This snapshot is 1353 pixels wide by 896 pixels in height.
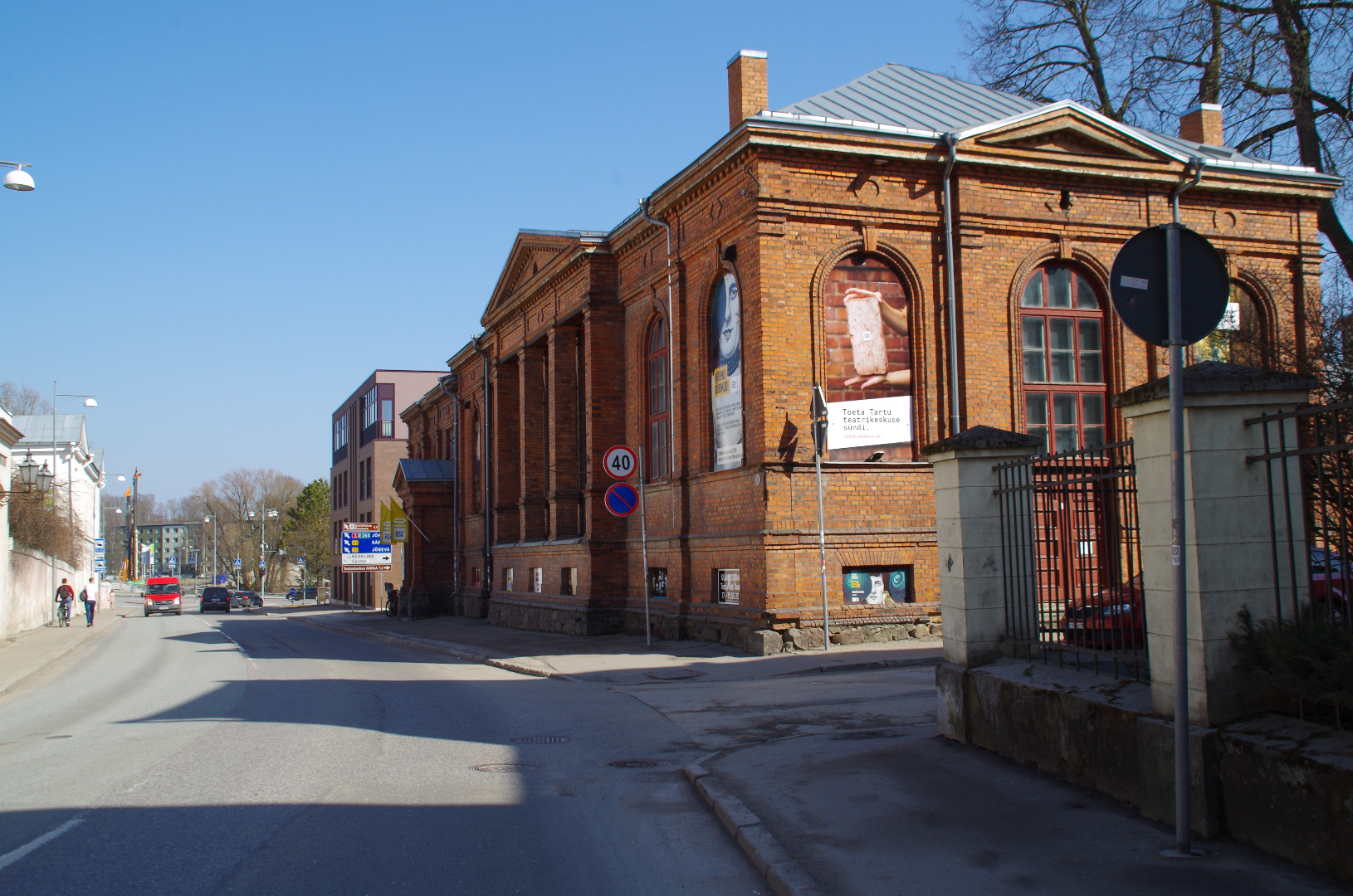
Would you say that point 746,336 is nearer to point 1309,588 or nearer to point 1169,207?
point 1169,207

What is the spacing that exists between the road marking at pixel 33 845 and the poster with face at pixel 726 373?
1273 centimetres

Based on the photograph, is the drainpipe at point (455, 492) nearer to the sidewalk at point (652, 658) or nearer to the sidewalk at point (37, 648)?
the sidewalk at point (37, 648)

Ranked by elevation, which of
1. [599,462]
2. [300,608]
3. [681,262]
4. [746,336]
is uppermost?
[681,262]

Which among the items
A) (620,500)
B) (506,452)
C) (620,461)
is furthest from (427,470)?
(620,500)

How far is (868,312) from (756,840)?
44.6 ft

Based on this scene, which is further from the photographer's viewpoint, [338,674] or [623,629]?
[623,629]

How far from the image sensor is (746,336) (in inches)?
711

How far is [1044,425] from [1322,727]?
14949 millimetres

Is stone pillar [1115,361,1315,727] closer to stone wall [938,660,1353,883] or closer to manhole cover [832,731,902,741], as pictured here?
stone wall [938,660,1353,883]

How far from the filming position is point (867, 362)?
18.2 metres

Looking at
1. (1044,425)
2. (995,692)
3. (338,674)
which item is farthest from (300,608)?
(995,692)

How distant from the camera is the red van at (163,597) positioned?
193 ft

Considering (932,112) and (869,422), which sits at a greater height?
(932,112)

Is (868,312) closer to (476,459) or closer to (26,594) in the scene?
(476,459)
